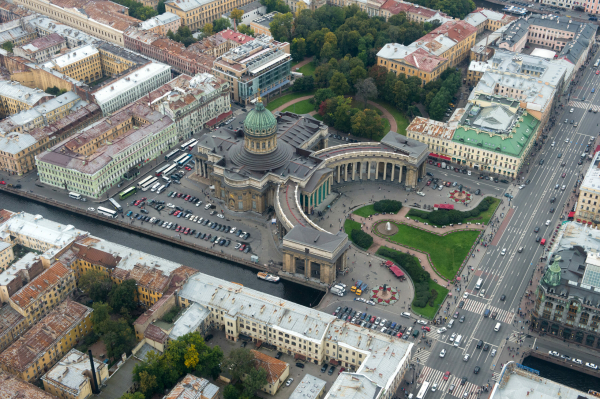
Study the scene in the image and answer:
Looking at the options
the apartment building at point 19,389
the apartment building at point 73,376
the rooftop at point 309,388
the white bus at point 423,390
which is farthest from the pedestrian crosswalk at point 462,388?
the apartment building at point 19,389

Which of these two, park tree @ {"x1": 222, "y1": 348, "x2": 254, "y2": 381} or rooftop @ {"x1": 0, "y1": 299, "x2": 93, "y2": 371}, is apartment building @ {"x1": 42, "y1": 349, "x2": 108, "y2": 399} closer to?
rooftop @ {"x1": 0, "y1": 299, "x2": 93, "y2": 371}

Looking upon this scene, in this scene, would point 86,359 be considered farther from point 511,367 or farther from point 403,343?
point 511,367

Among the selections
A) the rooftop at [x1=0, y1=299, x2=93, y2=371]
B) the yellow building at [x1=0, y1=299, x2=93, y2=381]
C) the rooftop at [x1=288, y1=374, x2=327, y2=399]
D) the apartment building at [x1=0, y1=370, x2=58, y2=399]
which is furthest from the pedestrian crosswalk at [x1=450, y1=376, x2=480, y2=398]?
the rooftop at [x1=0, y1=299, x2=93, y2=371]

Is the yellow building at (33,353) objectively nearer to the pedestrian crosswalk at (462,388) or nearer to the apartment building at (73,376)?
the apartment building at (73,376)

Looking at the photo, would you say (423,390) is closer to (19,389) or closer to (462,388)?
(462,388)

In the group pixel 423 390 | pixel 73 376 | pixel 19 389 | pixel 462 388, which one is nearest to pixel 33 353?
pixel 19 389

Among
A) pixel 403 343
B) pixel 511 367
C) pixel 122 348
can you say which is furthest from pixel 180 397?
pixel 511 367
